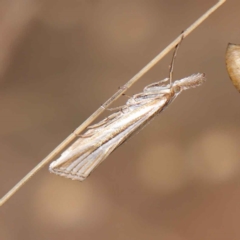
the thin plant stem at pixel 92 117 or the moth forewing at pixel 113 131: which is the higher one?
the thin plant stem at pixel 92 117

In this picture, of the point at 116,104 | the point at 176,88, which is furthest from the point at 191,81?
the point at 116,104

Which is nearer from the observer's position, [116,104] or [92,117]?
[92,117]

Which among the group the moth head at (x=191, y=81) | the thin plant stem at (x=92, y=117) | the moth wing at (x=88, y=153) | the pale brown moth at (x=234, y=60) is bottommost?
the pale brown moth at (x=234, y=60)

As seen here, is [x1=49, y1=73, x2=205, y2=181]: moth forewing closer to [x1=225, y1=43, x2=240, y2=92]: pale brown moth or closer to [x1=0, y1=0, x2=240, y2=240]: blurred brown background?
[x1=225, y1=43, x2=240, y2=92]: pale brown moth

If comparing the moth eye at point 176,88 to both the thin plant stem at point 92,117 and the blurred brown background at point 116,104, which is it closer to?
the thin plant stem at point 92,117

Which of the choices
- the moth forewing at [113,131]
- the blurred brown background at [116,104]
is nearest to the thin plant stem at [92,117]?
the moth forewing at [113,131]

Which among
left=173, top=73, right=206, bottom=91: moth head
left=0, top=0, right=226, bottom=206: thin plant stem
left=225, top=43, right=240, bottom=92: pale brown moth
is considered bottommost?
left=225, top=43, right=240, bottom=92: pale brown moth

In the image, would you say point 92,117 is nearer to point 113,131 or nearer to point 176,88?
point 113,131

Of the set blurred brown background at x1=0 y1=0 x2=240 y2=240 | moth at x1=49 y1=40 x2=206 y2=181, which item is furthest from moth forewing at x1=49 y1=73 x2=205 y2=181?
blurred brown background at x1=0 y1=0 x2=240 y2=240
